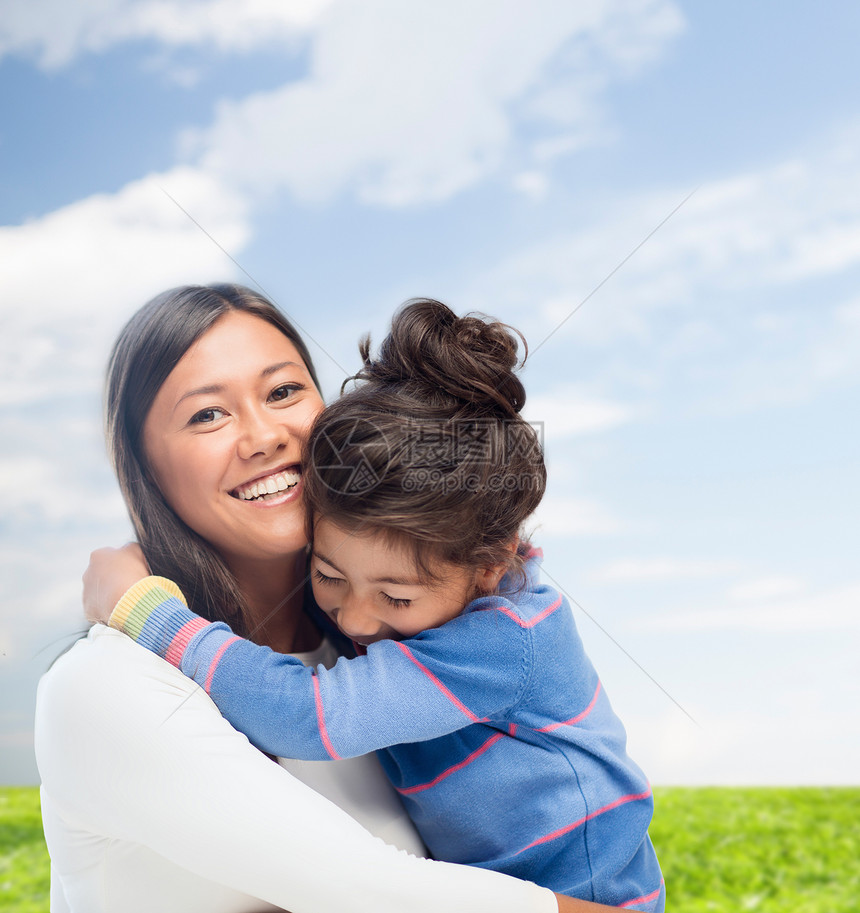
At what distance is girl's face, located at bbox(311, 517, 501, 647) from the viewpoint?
1.31 meters

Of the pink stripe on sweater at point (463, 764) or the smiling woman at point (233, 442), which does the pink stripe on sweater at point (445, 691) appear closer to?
the pink stripe on sweater at point (463, 764)

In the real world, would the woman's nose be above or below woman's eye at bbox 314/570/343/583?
above

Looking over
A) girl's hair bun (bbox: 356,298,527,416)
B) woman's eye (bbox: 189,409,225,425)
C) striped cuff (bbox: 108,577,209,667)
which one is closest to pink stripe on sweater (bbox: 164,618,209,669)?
striped cuff (bbox: 108,577,209,667)

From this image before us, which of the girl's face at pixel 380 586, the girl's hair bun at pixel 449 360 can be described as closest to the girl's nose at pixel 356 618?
the girl's face at pixel 380 586

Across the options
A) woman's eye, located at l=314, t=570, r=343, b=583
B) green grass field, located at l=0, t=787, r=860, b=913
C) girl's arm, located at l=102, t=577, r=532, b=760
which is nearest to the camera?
girl's arm, located at l=102, t=577, r=532, b=760

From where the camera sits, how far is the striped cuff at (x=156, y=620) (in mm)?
1199

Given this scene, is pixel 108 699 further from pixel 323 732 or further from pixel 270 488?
pixel 270 488

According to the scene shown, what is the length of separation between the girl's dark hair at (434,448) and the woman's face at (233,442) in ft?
0.18

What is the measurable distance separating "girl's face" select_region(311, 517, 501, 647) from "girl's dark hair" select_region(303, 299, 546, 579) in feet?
0.07

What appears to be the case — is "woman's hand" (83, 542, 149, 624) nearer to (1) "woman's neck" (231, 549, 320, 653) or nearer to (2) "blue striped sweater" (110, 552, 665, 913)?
(2) "blue striped sweater" (110, 552, 665, 913)

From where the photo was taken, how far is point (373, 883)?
3.47 ft

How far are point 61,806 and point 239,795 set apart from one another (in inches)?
10.6

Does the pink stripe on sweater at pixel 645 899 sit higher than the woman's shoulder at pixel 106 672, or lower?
lower

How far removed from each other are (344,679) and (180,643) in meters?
0.24
